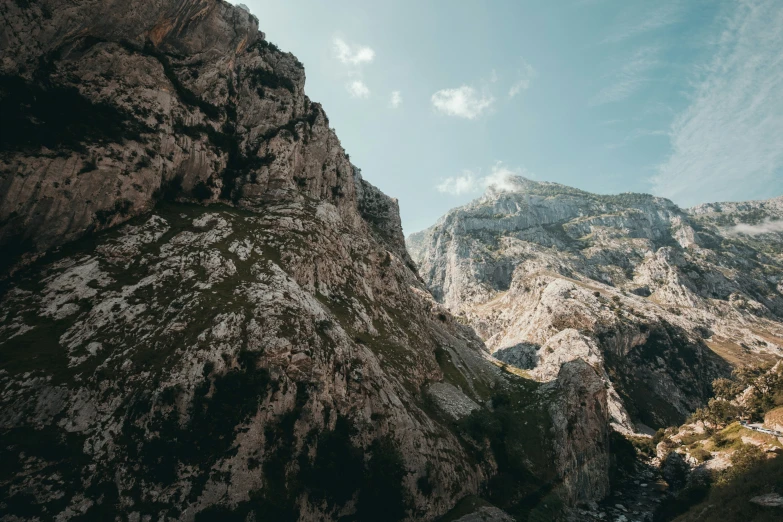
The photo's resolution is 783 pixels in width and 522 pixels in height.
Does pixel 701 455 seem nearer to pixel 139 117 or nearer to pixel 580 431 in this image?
pixel 580 431

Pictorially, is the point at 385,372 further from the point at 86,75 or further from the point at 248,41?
the point at 248,41

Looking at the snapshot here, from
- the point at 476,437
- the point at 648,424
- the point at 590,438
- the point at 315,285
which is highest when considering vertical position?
the point at 315,285

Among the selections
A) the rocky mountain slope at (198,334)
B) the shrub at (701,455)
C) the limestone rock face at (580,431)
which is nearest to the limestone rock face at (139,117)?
the rocky mountain slope at (198,334)

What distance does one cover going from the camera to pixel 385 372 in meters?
55.1

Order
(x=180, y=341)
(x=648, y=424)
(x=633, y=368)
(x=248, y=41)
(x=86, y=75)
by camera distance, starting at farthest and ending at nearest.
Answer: (x=633, y=368), (x=648, y=424), (x=248, y=41), (x=86, y=75), (x=180, y=341)

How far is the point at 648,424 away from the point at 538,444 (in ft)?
373

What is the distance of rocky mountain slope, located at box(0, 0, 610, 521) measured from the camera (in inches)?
1192

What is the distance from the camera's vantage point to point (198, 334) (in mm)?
38281

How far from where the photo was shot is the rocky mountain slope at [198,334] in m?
30.3

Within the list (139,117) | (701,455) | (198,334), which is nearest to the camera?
(198,334)

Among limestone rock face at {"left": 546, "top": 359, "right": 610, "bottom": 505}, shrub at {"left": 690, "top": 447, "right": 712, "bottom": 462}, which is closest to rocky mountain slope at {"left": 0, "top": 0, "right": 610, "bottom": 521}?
limestone rock face at {"left": 546, "top": 359, "right": 610, "bottom": 505}

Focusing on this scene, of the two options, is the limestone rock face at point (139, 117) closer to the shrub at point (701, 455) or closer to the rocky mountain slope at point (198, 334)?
the rocky mountain slope at point (198, 334)

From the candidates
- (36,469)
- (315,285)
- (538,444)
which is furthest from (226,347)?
(538,444)

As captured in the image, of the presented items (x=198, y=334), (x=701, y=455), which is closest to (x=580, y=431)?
Result: (x=701, y=455)
